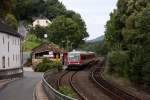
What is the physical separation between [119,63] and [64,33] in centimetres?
9711

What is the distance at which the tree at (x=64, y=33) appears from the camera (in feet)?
493

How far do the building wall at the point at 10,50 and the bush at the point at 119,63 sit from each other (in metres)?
14.6

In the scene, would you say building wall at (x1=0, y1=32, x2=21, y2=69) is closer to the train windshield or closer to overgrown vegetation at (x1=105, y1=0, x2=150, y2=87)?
the train windshield

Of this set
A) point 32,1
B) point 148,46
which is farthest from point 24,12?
point 148,46

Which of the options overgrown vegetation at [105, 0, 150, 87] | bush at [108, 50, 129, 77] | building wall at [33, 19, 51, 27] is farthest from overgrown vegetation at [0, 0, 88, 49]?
overgrown vegetation at [105, 0, 150, 87]

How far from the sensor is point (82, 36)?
163250 mm

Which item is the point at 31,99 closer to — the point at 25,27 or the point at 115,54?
Answer: the point at 115,54

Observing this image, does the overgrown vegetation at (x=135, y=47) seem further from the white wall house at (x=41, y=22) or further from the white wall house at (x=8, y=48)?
the white wall house at (x=41, y=22)

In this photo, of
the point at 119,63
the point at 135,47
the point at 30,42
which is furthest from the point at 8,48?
the point at 30,42

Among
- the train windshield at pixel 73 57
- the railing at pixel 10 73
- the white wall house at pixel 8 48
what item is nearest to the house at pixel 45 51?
the white wall house at pixel 8 48

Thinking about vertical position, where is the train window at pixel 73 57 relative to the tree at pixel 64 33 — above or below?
below

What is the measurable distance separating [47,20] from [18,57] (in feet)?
354

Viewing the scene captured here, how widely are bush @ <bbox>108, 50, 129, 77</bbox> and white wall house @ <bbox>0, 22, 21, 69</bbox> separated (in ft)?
47.9

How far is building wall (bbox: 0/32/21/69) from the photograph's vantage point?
213 feet
